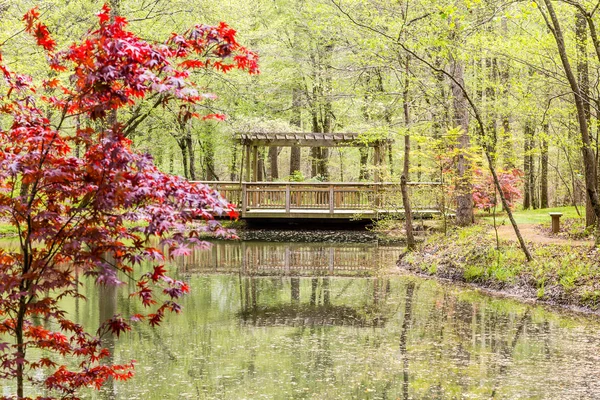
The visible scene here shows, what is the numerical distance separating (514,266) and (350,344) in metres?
5.17

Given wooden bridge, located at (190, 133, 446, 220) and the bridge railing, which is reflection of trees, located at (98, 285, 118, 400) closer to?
wooden bridge, located at (190, 133, 446, 220)

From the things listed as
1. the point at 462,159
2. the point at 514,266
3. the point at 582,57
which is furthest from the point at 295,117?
the point at 514,266

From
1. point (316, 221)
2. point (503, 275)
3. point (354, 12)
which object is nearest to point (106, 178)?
point (503, 275)

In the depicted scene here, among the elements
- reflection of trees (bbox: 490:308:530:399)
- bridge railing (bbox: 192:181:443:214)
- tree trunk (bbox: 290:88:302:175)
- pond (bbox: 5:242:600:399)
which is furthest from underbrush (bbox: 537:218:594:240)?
tree trunk (bbox: 290:88:302:175)

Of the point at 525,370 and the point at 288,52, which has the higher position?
the point at 288,52

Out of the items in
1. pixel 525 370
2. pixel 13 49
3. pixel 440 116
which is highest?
pixel 13 49

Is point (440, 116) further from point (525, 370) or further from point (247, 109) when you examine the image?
point (247, 109)

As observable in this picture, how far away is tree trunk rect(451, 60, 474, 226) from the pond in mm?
4050

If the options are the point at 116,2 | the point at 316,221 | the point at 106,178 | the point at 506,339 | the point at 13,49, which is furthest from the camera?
the point at 316,221

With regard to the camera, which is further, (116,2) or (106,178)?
(116,2)

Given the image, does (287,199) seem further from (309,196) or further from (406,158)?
(406,158)

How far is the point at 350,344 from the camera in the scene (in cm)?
803

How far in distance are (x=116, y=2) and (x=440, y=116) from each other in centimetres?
815

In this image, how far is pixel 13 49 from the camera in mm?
16828
